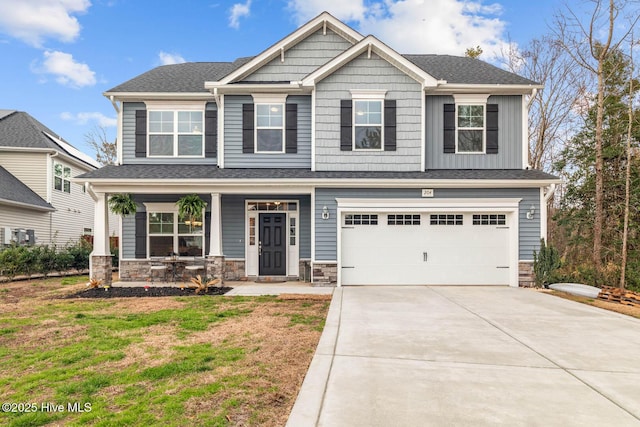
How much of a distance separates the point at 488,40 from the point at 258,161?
14.8 m

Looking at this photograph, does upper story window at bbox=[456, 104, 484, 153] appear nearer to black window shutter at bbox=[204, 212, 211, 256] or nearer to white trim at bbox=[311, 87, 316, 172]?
white trim at bbox=[311, 87, 316, 172]

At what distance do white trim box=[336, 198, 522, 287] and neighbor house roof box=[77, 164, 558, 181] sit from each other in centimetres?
63

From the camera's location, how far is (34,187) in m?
16.3

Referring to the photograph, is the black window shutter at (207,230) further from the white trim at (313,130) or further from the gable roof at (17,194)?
the gable roof at (17,194)

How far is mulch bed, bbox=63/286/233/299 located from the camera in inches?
347

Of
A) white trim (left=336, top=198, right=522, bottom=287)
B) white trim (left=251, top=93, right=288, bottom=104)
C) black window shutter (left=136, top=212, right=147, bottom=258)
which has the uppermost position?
white trim (left=251, top=93, right=288, bottom=104)

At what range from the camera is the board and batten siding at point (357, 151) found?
10164mm

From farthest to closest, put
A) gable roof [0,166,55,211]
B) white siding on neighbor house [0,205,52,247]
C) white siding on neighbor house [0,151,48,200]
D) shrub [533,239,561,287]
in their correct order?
white siding on neighbor house [0,151,48,200] < white siding on neighbor house [0,205,52,247] < gable roof [0,166,55,211] < shrub [533,239,561,287]

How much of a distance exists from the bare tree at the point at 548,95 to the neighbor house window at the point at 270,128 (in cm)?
1224

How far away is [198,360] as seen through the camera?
4180 mm

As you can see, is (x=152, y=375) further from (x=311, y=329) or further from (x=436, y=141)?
(x=436, y=141)

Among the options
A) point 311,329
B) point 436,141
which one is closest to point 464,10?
point 436,141

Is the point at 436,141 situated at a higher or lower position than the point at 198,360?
higher

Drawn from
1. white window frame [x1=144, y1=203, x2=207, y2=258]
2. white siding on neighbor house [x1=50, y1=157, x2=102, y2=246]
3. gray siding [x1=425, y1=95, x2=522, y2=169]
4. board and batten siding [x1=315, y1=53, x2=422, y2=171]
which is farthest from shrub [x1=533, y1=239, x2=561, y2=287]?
white siding on neighbor house [x1=50, y1=157, x2=102, y2=246]
